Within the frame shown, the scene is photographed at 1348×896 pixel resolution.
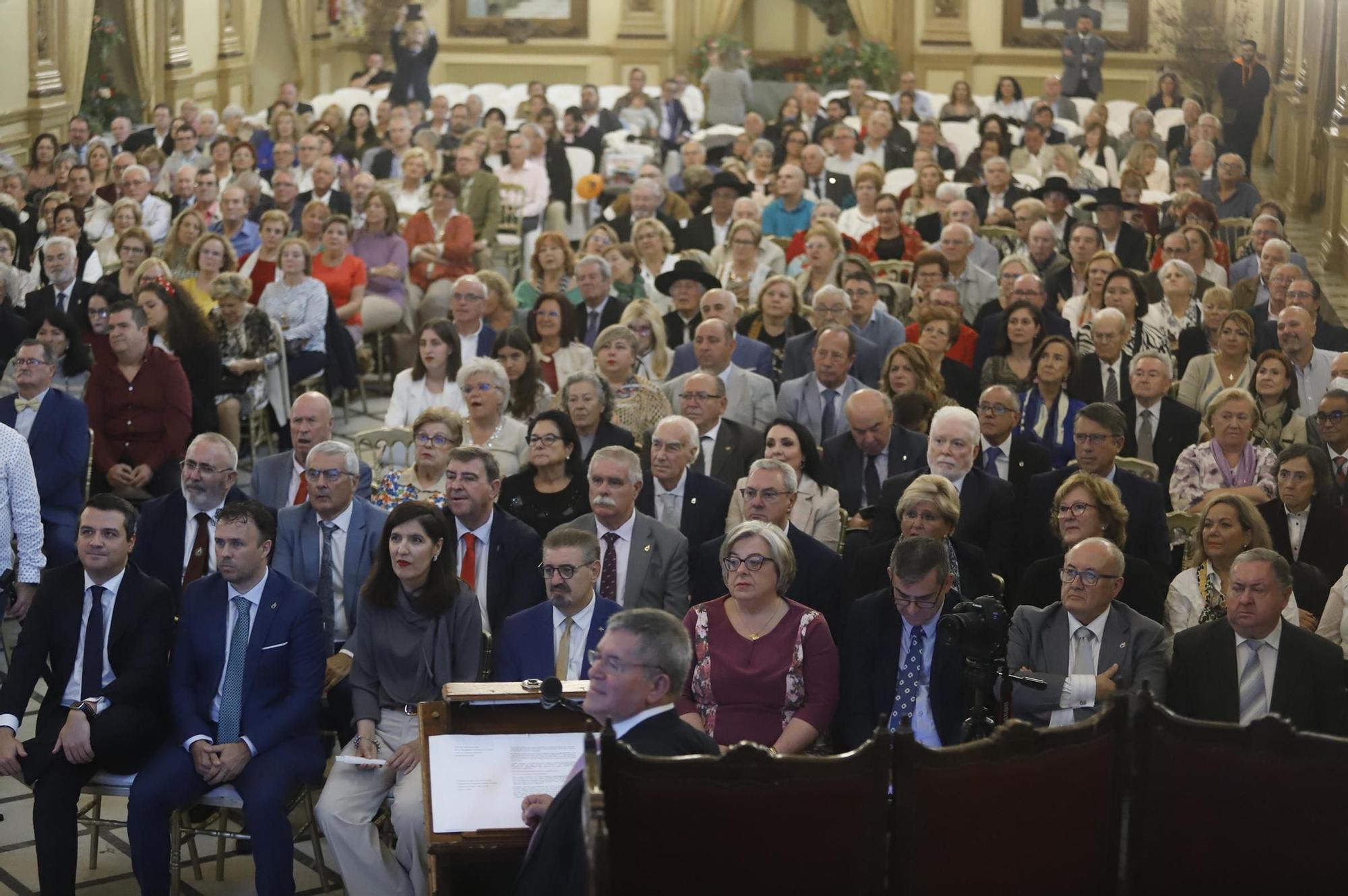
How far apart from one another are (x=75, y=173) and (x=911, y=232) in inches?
193

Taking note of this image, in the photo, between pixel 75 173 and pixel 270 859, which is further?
Result: pixel 75 173

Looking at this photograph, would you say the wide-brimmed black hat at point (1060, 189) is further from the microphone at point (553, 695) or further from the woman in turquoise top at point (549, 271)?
the microphone at point (553, 695)

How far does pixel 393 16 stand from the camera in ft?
60.3

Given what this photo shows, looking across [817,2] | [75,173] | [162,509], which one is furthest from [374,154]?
[162,509]

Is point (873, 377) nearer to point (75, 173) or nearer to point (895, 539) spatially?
point (895, 539)

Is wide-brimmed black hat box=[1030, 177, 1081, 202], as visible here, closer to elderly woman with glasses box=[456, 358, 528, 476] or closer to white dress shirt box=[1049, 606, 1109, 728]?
elderly woman with glasses box=[456, 358, 528, 476]

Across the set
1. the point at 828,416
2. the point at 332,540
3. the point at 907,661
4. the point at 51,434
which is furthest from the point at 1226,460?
the point at 51,434

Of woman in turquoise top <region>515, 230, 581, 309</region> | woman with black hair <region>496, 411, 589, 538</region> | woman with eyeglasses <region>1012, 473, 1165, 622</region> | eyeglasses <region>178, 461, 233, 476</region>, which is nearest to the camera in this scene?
woman with eyeglasses <region>1012, 473, 1165, 622</region>

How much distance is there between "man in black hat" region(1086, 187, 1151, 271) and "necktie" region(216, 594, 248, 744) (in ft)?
20.6

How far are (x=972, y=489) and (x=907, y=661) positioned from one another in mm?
1249

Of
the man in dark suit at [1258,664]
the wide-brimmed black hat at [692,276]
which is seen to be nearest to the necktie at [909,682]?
the man in dark suit at [1258,664]

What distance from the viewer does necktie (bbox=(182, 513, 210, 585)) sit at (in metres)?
5.11

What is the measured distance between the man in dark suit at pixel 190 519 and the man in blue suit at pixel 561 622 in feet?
3.87

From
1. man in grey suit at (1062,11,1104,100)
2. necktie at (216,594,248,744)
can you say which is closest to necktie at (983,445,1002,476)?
necktie at (216,594,248,744)
